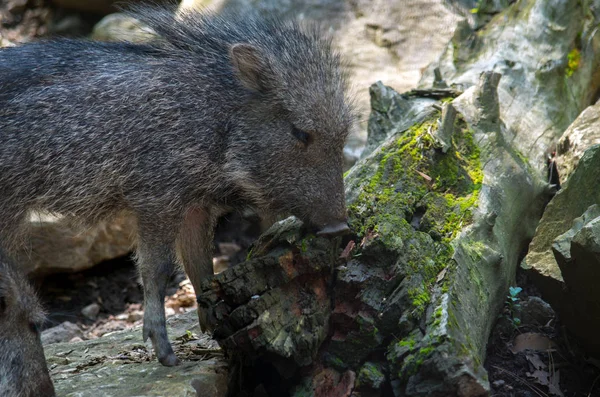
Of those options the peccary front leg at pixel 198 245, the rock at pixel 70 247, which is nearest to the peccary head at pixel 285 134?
the peccary front leg at pixel 198 245

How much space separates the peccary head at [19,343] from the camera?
148 inches

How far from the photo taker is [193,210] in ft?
14.9

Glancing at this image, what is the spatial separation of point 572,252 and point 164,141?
2.11 meters

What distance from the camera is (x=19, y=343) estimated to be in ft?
12.7

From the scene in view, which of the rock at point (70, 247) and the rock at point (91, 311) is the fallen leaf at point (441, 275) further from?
the rock at point (91, 311)

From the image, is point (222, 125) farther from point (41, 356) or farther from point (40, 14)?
point (40, 14)

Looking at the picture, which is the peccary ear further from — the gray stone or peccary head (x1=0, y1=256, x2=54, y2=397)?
the gray stone

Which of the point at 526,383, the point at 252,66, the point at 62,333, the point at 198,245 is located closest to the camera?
the point at 526,383

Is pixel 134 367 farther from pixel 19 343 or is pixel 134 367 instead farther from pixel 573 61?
pixel 573 61

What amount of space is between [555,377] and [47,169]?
2.83 metres

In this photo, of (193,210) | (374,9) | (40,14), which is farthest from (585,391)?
(40,14)

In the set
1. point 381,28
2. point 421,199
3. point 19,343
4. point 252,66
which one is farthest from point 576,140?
point 381,28

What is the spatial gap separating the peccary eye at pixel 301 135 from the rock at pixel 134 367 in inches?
47.2

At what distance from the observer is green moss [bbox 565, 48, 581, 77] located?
5.79 meters
